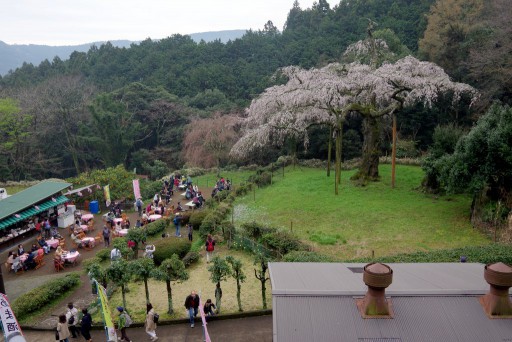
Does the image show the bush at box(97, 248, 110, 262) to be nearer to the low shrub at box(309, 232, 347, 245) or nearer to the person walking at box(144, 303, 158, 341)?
the person walking at box(144, 303, 158, 341)

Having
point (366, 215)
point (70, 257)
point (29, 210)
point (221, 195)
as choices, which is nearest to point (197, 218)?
point (221, 195)

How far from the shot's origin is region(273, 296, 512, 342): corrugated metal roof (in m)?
6.65

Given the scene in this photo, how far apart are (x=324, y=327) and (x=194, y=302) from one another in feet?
22.5

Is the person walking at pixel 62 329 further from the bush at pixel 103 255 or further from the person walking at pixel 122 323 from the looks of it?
the bush at pixel 103 255

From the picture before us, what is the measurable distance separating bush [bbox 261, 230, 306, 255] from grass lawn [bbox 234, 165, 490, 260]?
3.04 ft

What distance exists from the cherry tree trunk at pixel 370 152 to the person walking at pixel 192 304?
15.7 metres

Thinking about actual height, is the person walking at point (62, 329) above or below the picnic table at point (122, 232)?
above

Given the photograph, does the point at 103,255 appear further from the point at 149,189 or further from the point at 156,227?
the point at 149,189

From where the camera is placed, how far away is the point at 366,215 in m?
→ 21.0

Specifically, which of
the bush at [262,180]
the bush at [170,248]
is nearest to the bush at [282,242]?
the bush at [170,248]

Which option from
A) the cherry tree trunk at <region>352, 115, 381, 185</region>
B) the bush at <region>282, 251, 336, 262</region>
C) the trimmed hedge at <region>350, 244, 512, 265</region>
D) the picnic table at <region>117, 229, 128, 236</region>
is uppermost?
the cherry tree trunk at <region>352, 115, 381, 185</region>

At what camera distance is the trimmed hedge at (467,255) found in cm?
1420

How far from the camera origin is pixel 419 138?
3688cm

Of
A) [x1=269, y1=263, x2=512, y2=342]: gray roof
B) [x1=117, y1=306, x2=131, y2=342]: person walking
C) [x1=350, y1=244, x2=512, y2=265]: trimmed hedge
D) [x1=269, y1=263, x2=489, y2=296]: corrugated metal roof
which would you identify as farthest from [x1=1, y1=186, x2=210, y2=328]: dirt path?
[x1=350, y1=244, x2=512, y2=265]: trimmed hedge
